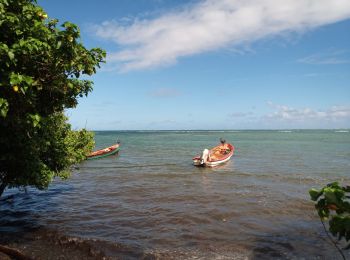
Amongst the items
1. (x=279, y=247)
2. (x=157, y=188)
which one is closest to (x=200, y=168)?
(x=157, y=188)

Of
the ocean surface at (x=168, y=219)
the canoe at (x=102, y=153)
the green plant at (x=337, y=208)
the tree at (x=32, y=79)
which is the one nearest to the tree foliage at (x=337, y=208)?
the green plant at (x=337, y=208)

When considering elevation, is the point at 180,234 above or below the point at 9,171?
below

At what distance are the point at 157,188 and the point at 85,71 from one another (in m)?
12.2

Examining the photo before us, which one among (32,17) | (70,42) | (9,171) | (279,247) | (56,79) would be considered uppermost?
(32,17)

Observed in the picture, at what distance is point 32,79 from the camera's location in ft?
19.1

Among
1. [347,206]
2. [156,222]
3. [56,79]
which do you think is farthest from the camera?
[156,222]

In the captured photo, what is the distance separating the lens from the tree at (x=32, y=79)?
5523 mm

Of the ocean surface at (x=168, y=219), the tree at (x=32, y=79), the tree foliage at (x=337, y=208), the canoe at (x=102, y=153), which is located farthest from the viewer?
the canoe at (x=102, y=153)

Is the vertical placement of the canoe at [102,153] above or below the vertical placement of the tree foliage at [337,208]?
below

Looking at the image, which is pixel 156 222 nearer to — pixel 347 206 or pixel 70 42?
pixel 70 42

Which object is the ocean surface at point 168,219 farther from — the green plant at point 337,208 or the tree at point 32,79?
the green plant at point 337,208

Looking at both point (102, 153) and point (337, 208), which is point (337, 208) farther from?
point (102, 153)

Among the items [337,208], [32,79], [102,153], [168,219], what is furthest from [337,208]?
[102,153]

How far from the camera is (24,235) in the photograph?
962 centimetres
